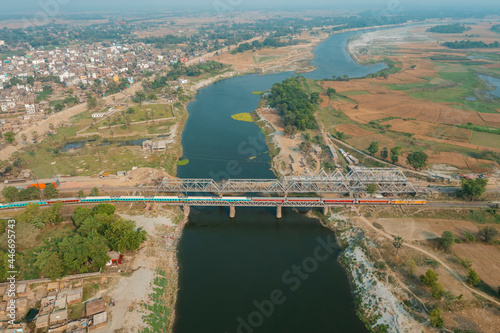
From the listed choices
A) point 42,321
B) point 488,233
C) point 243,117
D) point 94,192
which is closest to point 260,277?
point 42,321

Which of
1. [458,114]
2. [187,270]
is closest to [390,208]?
[187,270]

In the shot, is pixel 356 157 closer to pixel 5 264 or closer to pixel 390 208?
pixel 390 208

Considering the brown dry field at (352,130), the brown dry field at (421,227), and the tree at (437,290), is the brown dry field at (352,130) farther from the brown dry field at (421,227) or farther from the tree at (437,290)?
the tree at (437,290)

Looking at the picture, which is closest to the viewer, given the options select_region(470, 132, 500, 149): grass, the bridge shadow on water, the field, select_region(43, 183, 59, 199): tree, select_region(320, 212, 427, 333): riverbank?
select_region(320, 212, 427, 333): riverbank

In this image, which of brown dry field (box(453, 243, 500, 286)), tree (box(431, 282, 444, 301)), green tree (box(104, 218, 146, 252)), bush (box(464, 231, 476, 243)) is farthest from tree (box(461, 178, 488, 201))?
green tree (box(104, 218, 146, 252))

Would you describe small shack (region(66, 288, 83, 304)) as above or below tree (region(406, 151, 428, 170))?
above

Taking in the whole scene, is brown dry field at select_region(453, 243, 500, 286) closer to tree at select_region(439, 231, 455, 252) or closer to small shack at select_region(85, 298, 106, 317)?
tree at select_region(439, 231, 455, 252)
